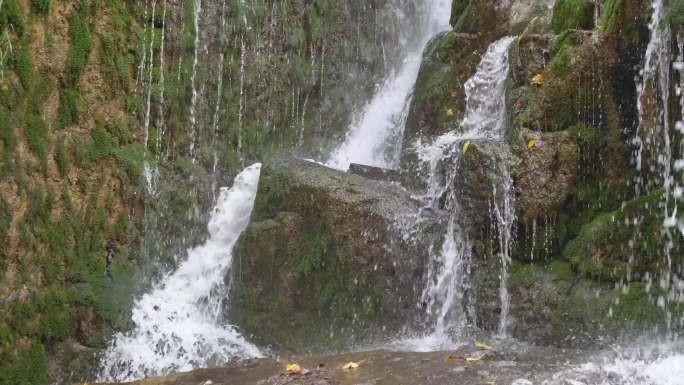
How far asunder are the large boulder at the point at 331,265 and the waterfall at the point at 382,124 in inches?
121

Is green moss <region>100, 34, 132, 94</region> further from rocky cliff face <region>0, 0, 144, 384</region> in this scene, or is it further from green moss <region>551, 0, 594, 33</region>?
green moss <region>551, 0, 594, 33</region>

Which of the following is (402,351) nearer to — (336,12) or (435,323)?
(435,323)

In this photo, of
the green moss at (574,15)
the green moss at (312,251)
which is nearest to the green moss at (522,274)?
the green moss at (312,251)

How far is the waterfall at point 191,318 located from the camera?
6793 millimetres

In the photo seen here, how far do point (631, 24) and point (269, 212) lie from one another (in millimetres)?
4333

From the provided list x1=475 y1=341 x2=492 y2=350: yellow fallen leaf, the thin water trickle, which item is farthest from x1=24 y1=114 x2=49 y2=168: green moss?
x1=475 y1=341 x2=492 y2=350: yellow fallen leaf

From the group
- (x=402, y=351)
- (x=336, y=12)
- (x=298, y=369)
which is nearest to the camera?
(x=298, y=369)

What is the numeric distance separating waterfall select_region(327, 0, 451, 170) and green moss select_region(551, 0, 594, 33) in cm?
310

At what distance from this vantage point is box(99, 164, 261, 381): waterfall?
267 inches

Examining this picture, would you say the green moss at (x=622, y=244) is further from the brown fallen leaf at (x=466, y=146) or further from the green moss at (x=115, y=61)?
the green moss at (x=115, y=61)

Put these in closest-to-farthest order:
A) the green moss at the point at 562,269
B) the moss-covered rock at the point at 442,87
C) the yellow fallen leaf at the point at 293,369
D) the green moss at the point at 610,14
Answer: the yellow fallen leaf at the point at 293,369
the green moss at the point at 562,269
the green moss at the point at 610,14
the moss-covered rock at the point at 442,87

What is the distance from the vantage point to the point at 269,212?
782 cm

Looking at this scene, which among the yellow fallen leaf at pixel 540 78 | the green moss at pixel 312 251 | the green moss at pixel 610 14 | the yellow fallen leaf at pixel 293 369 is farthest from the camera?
the green moss at pixel 312 251

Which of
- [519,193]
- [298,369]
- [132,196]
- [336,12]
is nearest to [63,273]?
[132,196]
